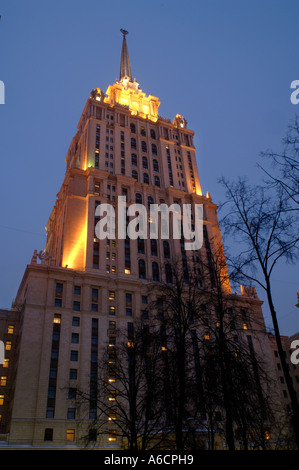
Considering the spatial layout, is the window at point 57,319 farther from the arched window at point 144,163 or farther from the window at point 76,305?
the arched window at point 144,163

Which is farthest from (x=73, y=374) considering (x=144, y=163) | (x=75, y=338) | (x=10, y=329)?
(x=144, y=163)

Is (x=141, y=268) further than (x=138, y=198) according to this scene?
No

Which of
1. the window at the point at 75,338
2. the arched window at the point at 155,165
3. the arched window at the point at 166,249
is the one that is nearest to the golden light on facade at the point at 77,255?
the window at the point at 75,338

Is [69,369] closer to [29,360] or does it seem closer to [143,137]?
[29,360]

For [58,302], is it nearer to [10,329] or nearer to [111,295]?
[111,295]

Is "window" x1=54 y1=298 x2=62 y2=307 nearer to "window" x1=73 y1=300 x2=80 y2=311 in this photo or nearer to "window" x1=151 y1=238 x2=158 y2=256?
"window" x1=73 y1=300 x2=80 y2=311

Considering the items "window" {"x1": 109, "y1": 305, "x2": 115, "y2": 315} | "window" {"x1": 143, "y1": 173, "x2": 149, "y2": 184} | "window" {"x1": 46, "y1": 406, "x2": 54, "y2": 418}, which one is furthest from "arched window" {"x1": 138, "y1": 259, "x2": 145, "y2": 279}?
"window" {"x1": 46, "y1": 406, "x2": 54, "y2": 418}

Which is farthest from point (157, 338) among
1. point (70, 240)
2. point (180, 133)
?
point (180, 133)

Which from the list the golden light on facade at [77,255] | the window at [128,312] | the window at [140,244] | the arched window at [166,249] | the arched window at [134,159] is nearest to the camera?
the window at [128,312]

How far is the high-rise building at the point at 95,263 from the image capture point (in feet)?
162

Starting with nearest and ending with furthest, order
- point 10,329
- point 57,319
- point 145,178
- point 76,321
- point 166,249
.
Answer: point 57,319, point 76,321, point 10,329, point 166,249, point 145,178

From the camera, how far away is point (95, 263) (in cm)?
6775

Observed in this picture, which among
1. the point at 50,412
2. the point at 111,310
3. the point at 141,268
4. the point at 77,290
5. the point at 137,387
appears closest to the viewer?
the point at 137,387

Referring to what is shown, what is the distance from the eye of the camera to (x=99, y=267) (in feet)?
219
